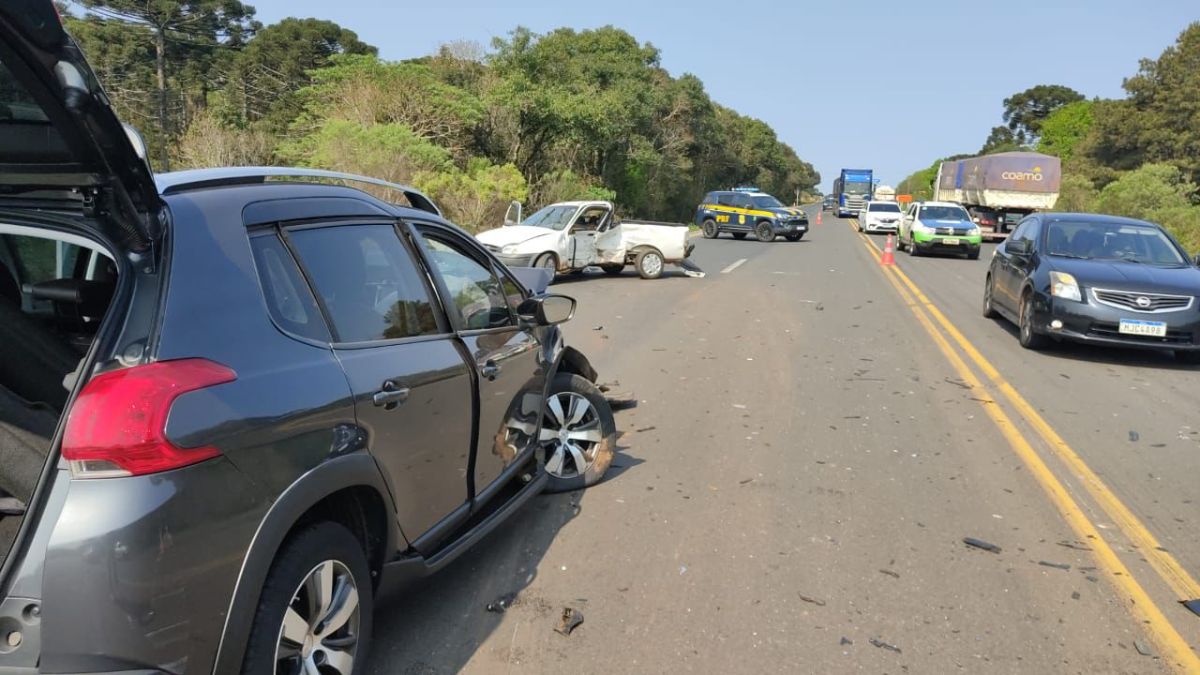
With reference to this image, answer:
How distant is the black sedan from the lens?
32.2ft

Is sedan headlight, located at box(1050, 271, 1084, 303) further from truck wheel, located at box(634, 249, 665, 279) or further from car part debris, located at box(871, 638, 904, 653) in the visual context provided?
truck wheel, located at box(634, 249, 665, 279)

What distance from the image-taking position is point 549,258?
57.2 feet

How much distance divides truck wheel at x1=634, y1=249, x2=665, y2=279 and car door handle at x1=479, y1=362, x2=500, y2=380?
1536 centimetres

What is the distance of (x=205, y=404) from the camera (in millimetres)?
2385

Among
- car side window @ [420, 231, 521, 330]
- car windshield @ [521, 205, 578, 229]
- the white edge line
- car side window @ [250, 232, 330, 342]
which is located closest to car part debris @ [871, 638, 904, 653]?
car side window @ [420, 231, 521, 330]

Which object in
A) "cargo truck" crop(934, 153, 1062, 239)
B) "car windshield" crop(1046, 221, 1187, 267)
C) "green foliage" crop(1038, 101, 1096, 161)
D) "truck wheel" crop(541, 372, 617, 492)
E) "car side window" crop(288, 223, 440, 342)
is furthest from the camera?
"green foliage" crop(1038, 101, 1096, 161)

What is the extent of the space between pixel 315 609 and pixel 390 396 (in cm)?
77

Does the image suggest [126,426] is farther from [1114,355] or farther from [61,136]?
[1114,355]

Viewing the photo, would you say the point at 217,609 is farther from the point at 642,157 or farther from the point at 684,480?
the point at 642,157

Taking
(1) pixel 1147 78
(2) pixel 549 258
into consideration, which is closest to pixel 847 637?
(2) pixel 549 258

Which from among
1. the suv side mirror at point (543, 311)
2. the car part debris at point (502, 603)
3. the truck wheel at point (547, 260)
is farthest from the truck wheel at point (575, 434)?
the truck wheel at point (547, 260)

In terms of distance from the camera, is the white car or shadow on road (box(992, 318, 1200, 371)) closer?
shadow on road (box(992, 318, 1200, 371))

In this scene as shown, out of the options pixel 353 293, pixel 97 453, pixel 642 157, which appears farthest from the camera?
pixel 642 157

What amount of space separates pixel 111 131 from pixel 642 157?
44.0 m
